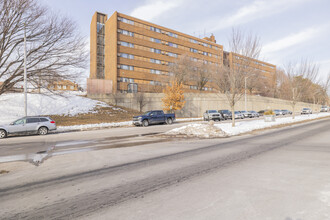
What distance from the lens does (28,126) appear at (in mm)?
16203

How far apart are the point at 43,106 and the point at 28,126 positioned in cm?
1609

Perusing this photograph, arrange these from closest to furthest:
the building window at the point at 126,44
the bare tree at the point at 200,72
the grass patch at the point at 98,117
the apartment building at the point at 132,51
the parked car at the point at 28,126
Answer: the parked car at the point at 28,126, the grass patch at the point at 98,117, the bare tree at the point at 200,72, the apartment building at the point at 132,51, the building window at the point at 126,44

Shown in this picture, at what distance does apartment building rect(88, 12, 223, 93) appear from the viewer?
4991 cm

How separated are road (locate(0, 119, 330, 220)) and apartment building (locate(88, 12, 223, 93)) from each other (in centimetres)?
3847

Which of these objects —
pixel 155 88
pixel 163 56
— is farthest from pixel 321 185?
pixel 163 56

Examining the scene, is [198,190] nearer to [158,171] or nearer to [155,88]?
[158,171]

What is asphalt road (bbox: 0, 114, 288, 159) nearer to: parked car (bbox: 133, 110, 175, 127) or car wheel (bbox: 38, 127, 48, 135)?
car wheel (bbox: 38, 127, 48, 135)

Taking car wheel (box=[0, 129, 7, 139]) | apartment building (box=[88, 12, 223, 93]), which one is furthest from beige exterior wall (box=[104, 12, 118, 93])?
car wheel (box=[0, 129, 7, 139])

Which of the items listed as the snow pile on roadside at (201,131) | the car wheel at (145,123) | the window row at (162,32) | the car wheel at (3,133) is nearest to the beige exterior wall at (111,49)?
the window row at (162,32)

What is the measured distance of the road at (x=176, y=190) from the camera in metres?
3.17

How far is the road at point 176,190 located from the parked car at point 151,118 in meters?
15.6

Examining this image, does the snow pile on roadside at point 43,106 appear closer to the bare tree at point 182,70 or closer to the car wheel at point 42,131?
the car wheel at point 42,131

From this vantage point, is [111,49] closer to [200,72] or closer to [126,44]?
[126,44]

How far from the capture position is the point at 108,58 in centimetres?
5288
